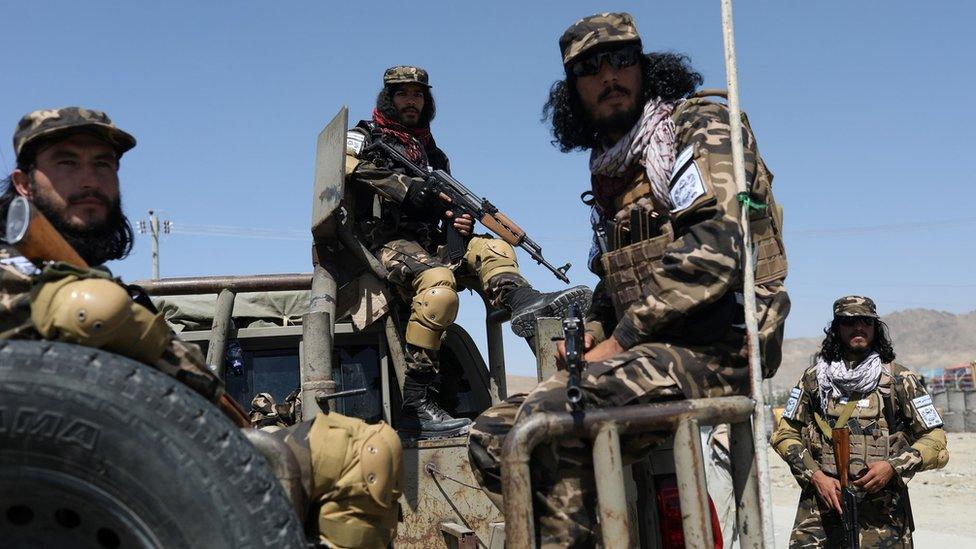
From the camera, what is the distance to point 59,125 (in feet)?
8.35

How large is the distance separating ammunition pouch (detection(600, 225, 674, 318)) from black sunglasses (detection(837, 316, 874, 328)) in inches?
157

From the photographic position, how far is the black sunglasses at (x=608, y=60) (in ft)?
9.95

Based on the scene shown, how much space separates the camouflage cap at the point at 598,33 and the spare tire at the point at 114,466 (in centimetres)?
175

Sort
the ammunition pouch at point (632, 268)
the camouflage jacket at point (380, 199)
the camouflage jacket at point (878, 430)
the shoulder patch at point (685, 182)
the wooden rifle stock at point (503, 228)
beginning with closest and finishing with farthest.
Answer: the shoulder patch at point (685, 182)
the ammunition pouch at point (632, 268)
the camouflage jacket at point (380, 199)
the wooden rifle stock at point (503, 228)
the camouflage jacket at point (878, 430)

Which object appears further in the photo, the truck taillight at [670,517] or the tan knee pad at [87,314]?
the truck taillight at [670,517]

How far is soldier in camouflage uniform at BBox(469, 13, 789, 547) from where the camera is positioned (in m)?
2.44

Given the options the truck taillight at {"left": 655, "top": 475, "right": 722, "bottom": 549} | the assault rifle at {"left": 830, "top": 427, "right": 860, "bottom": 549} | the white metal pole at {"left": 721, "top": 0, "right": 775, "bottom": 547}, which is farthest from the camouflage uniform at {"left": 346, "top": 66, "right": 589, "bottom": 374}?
the assault rifle at {"left": 830, "top": 427, "right": 860, "bottom": 549}

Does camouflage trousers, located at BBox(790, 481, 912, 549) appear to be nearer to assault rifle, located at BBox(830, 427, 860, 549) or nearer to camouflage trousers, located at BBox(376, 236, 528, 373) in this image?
assault rifle, located at BBox(830, 427, 860, 549)

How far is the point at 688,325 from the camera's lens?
2.67 metres

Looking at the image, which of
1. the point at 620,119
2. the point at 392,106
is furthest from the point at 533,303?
the point at 620,119

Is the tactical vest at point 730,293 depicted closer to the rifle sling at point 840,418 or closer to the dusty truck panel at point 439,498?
the dusty truck panel at point 439,498

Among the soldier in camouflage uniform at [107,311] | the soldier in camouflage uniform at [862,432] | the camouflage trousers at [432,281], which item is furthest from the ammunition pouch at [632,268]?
the soldier in camouflage uniform at [862,432]

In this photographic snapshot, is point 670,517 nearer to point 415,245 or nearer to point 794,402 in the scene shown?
point 415,245

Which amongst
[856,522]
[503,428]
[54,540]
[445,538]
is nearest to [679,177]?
[503,428]
